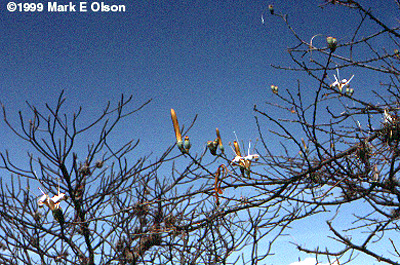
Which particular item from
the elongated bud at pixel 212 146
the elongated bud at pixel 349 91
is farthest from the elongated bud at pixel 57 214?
the elongated bud at pixel 349 91

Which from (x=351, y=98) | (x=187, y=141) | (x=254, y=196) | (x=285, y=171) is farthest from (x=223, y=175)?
(x=351, y=98)

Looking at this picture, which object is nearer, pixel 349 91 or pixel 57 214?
pixel 57 214

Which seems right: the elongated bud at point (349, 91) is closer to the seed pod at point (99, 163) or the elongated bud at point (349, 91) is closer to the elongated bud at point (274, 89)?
the elongated bud at point (274, 89)

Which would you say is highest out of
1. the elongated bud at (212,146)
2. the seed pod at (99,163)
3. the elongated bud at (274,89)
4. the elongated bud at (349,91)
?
the elongated bud at (274,89)

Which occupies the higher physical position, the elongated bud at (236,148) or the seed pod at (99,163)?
the seed pod at (99,163)

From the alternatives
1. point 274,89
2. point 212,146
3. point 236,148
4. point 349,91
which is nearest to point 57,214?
point 212,146

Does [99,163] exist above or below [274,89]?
below

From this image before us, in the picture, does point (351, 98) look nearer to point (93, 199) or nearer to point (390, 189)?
point (390, 189)

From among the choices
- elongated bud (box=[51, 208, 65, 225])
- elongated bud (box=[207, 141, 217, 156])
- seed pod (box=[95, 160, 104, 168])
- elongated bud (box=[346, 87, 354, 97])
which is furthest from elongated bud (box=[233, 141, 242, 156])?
seed pod (box=[95, 160, 104, 168])

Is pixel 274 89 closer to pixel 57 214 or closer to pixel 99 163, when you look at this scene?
pixel 99 163

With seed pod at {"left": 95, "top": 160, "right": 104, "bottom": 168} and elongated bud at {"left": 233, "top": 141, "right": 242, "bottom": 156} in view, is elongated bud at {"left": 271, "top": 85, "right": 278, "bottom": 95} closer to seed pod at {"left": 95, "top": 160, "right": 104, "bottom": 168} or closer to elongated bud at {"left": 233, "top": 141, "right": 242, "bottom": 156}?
elongated bud at {"left": 233, "top": 141, "right": 242, "bottom": 156}

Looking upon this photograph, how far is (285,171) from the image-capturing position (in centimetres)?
336

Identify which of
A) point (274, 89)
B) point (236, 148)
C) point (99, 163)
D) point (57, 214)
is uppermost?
point (274, 89)

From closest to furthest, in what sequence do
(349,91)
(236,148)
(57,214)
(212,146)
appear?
(212,146), (236,148), (57,214), (349,91)
